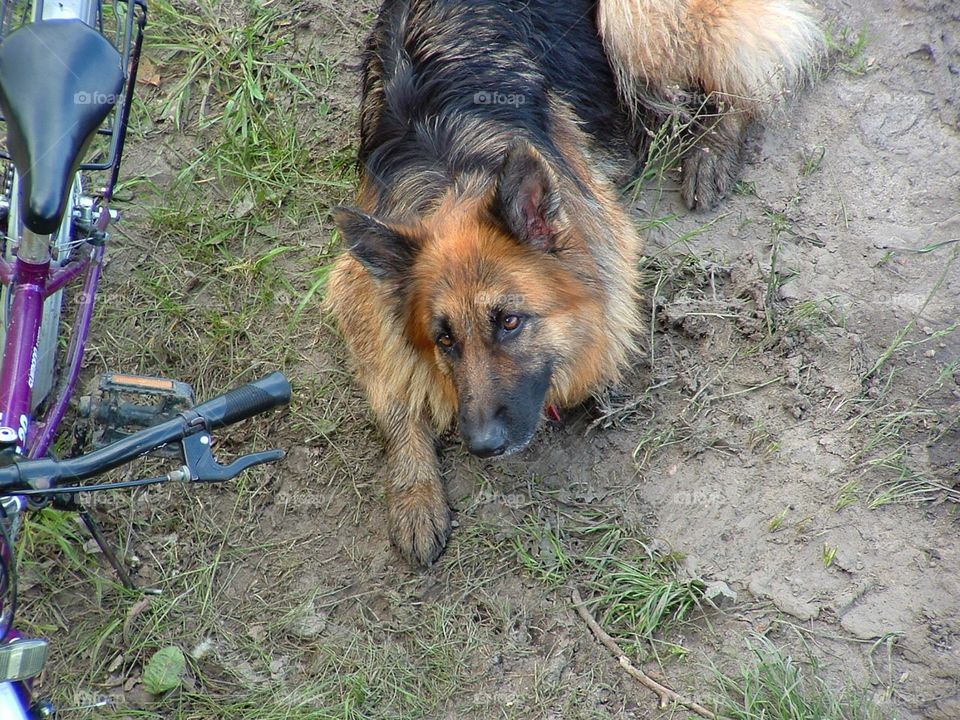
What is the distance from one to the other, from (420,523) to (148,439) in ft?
5.82

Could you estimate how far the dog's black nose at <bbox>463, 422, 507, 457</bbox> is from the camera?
3.25 m

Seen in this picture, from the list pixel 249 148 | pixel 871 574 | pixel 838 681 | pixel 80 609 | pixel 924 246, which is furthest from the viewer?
pixel 249 148

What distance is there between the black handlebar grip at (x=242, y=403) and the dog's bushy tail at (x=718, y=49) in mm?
3101

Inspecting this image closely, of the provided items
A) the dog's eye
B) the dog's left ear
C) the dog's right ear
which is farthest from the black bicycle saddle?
the dog's eye

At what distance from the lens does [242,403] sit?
2133 millimetres

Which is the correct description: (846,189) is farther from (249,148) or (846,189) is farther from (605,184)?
(249,148)

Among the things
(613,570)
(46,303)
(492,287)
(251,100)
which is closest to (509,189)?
(492,287)

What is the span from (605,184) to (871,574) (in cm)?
213

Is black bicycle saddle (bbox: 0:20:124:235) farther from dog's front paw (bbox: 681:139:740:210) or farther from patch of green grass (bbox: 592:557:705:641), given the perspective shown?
dog's front paw (bbox: 681:139:740:210)

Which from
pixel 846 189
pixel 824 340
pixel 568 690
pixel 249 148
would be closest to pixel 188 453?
pixel 568 690

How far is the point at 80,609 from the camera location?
3.63 meters

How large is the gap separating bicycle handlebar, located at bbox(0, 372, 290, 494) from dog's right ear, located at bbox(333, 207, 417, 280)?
46.6 inches

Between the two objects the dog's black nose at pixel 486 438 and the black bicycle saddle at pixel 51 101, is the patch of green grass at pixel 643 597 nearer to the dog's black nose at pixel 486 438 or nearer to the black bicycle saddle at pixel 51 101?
the dog's black nose at pixel 486 438

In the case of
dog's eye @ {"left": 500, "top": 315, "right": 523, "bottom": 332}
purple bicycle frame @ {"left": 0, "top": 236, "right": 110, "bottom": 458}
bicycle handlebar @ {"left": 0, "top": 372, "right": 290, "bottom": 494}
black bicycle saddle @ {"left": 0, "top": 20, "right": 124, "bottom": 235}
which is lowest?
dog's eye @ {"left": 500, "top": 315, "right": 523, "bottom": 332}
